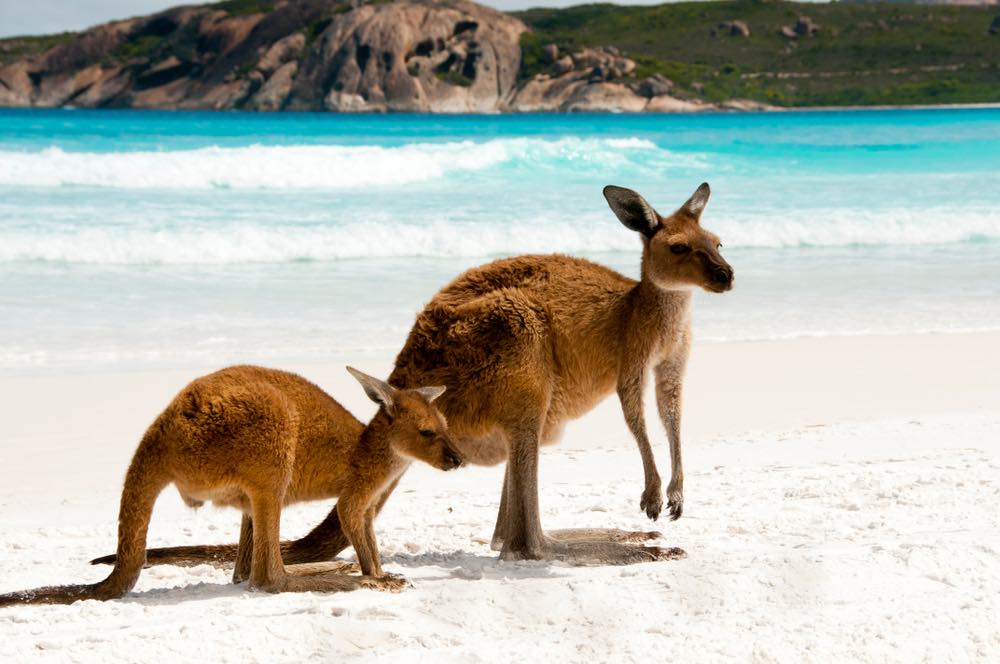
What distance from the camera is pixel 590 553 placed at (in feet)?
13.3

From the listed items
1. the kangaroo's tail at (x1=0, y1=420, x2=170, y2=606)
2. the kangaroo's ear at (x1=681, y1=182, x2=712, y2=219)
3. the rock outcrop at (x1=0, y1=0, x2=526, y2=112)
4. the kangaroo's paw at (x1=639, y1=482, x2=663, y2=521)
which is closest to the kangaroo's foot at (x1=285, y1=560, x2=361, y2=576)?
the kangaroo's tail at (x1=0, y1=420, x2=170, y2=606)

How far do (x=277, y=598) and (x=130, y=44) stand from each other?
3952 inches

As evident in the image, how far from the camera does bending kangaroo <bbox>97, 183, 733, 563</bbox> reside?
3852 mm

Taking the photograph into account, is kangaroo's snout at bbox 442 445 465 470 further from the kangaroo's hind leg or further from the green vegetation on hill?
the green vegetation on hill

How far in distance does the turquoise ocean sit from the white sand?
1846 millimetres

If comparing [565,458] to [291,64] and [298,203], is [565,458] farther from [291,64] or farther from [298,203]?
[291,64]

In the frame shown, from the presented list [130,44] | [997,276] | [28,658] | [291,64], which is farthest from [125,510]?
[130,44]

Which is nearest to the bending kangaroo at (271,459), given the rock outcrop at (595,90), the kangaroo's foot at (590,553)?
the kangaroo's foot at (590,553)

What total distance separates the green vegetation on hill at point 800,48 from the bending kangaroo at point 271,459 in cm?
7572

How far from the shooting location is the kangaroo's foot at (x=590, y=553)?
402cm

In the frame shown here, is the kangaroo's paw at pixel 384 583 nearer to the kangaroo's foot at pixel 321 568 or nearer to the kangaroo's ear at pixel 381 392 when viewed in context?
the kangaroo's foot at pixel 321 568

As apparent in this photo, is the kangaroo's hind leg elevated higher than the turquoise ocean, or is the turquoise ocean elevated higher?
the kangaroo's hind leg

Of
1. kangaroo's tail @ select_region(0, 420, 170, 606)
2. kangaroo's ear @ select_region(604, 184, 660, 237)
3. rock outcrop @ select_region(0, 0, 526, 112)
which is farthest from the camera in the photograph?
rock outcrop @ select_region(0, 0, 526, 112)

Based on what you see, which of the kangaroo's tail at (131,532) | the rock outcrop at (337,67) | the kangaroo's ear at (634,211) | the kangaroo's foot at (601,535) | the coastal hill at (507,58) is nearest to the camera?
the kangaroo's tail at (131,532)
